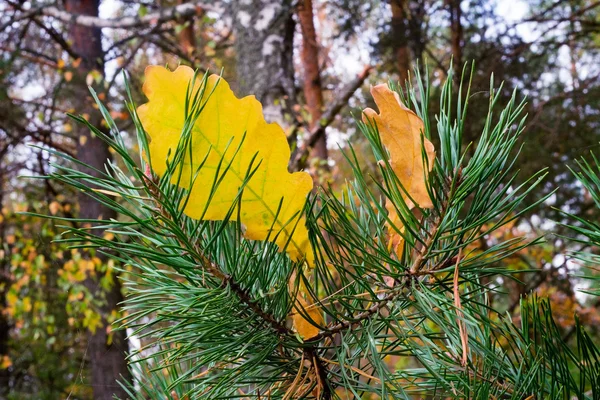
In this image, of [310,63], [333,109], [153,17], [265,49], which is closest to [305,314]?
[265,49]

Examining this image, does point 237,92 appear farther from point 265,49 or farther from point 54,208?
point 54,208

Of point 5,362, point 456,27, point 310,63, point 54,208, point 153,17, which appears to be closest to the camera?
point 153,17

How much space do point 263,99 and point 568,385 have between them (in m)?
1.37

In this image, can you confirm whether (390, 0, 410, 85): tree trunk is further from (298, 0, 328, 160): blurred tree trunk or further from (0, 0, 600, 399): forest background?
(298, 0, 328, 160): blurred tree trunk

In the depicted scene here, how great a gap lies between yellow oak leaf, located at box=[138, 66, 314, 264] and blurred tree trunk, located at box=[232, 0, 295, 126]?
1.33m

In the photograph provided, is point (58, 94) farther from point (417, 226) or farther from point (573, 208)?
point (573, 208)

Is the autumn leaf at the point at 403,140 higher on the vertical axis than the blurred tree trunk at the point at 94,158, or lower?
lower

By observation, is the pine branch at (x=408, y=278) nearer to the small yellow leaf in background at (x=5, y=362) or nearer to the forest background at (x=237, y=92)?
the forest background at (x=237, y=92)

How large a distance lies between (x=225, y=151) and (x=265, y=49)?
1.49 m

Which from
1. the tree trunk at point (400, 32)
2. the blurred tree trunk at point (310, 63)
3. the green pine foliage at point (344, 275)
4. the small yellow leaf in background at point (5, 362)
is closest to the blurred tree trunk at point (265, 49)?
the green pine foliage at point (344, 275)

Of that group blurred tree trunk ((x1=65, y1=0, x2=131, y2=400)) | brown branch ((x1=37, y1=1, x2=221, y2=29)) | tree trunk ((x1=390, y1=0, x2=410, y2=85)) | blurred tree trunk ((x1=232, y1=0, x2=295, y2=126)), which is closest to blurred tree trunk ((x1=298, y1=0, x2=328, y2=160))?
tree trunk ((x1=390, y1=0, x2=410, y2=85))

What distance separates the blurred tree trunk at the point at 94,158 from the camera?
2449 millimetres

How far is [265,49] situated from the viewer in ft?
5.37

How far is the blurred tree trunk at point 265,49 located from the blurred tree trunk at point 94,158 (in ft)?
3.67
